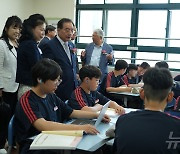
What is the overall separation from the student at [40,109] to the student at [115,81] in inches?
69.3

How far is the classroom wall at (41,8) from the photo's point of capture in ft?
20.7

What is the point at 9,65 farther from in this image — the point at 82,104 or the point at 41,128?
the point at 41,128

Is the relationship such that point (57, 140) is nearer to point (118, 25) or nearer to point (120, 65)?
point (120, 65)

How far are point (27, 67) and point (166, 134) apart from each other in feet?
5.22

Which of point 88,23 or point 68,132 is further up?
point 88,23

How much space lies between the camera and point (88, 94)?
8.26 ft

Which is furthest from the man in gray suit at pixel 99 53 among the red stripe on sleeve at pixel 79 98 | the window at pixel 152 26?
the red stripe on sleeve at pixel 79 98

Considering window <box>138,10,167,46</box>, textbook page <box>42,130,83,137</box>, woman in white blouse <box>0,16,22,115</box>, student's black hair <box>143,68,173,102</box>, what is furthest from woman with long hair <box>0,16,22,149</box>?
window <box>138,10,167,46</box>

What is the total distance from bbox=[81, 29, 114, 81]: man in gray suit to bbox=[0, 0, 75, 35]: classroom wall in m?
2.18

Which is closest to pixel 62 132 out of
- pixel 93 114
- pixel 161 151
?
pixel 93 114

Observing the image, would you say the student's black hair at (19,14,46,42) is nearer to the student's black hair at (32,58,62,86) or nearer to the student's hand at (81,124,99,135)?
the student's black hair at (32,58,62,86)

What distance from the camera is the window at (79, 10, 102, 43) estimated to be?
21.9 ft

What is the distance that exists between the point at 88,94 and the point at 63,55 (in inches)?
22.5

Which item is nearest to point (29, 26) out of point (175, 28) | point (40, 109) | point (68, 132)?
point (40, 109)
